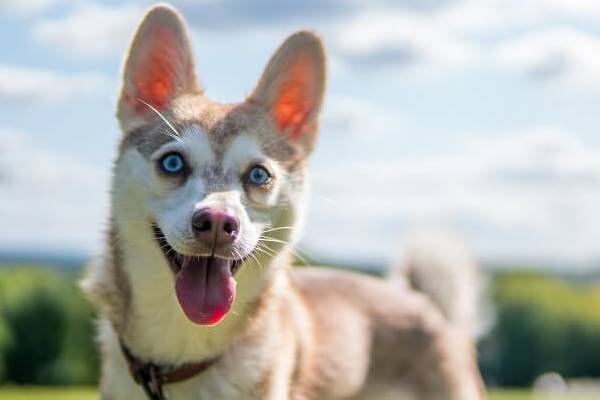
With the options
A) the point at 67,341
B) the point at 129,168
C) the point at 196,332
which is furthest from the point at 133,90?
the point at 67,341

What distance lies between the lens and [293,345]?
559 cm

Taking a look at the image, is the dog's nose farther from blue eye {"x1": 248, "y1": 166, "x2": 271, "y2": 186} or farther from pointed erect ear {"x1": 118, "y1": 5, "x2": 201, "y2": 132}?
pointed erect ear {"x1": 118, "y1": 5, "x2": 201, "y2": 132}

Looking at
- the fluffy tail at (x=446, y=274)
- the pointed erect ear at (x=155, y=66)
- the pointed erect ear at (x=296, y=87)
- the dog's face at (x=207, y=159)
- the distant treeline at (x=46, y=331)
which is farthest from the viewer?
the distant treeline at (x=46, y=331)

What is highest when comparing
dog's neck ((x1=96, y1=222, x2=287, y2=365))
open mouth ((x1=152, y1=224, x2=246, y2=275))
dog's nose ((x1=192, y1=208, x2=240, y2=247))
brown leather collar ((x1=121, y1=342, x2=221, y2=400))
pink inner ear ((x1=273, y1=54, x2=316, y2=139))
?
pink inner ear ((x1=273, y1=54, x2=316, y2=139))

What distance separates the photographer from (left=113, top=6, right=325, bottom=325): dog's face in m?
4.70

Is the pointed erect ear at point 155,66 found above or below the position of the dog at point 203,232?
above

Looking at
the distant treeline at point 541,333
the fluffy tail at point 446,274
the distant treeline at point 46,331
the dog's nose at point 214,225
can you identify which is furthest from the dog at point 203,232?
Answer: the distant treeline at point 541,333

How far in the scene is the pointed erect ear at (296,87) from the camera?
5531mm

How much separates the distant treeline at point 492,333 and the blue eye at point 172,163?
13.5m

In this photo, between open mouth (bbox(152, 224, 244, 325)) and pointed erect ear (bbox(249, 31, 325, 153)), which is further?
pointed erect ear (bbox(249, 31, 325, 153))

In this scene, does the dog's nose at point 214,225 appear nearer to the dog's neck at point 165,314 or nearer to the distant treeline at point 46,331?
the dog's neck at point 165,314

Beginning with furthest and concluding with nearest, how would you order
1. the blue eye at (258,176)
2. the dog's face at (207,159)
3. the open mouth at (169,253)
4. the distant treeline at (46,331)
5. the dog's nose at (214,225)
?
the distant treeline at (46,331), the blue eye at (258,176), the open mouth at (169,253), the dog's face at (207,159), the dog's nose at (214,225)

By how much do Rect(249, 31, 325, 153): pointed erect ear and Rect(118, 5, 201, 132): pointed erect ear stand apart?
0.41m

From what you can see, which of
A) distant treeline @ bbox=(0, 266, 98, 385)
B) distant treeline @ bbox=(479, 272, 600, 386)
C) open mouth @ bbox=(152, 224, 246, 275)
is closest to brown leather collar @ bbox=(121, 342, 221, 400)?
open mouth @ bbox=(152, 224, 246, 275)
